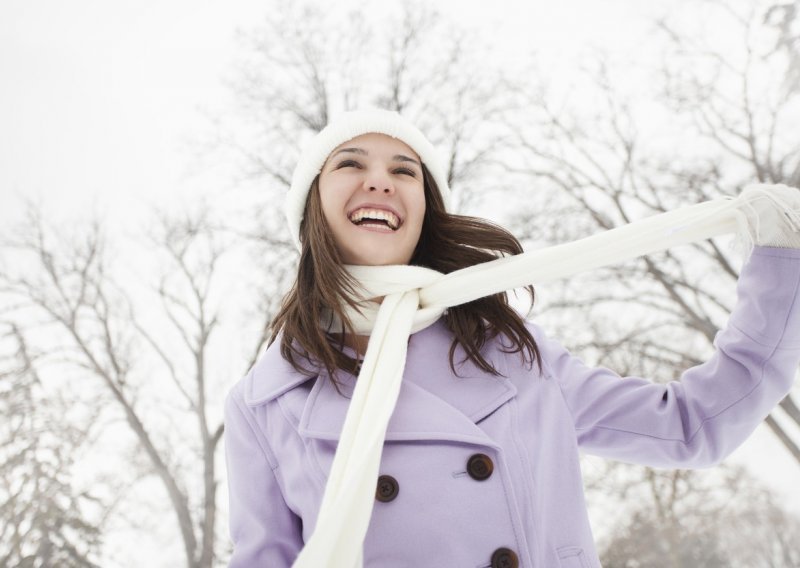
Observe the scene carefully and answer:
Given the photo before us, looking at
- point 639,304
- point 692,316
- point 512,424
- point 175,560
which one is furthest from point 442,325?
point 175,560

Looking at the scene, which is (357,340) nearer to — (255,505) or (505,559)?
(255,505)

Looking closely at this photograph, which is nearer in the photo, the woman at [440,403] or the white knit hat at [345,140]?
the woman at [440,403]

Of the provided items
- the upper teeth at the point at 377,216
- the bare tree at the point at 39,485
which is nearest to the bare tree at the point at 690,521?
the bare tree at the point at 39,485

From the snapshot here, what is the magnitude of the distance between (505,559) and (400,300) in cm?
65

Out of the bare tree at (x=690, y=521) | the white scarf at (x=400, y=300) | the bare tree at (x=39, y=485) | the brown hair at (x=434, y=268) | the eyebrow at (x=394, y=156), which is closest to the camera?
the white scarf at (x=400, y=300)

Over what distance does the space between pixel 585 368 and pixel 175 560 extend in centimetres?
718

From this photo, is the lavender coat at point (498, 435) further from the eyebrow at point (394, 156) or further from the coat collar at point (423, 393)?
the eyebrow at point (394, 156)

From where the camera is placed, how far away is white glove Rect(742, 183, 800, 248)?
Answer: 1.08 metres

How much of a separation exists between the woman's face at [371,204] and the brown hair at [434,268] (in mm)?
64

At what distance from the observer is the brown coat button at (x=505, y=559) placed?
1.11 meters

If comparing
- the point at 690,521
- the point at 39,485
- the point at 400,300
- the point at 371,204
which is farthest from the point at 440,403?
→ the point at 690,521

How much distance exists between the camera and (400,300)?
1471 millimetres

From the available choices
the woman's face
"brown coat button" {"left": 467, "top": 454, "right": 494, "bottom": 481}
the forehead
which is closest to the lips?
the woman's face

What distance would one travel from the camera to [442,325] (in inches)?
61.5
